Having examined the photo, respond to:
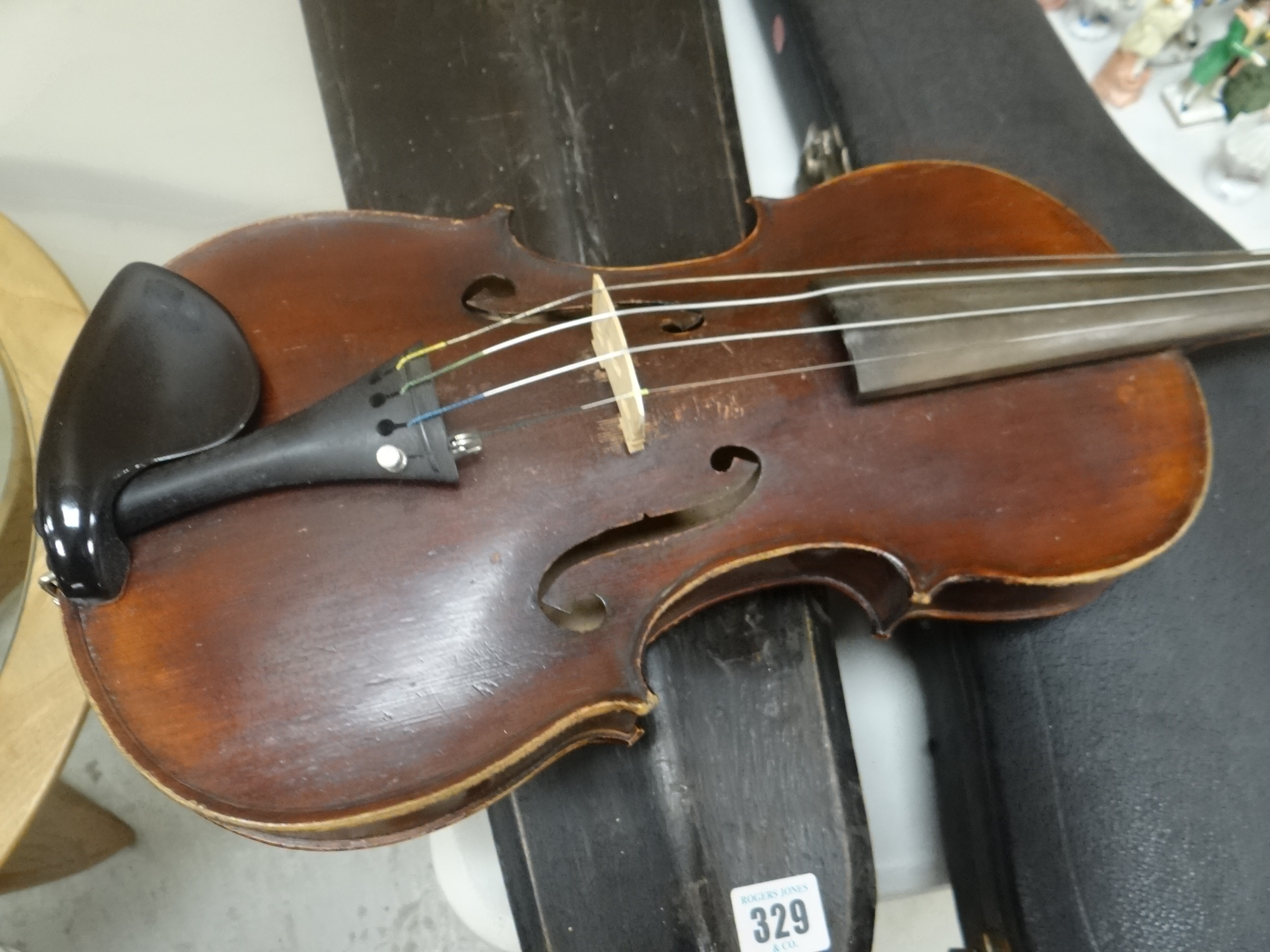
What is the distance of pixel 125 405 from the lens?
706 millimetres

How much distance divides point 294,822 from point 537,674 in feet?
0.71

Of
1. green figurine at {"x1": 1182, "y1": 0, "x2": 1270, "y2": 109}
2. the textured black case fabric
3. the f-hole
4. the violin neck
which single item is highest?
green figurine at {"x1": 1182, "y1": 0, "x2": 1270, "y2": 109}

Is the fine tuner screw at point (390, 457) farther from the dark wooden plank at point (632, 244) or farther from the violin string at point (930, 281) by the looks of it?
the dark wooden plank at point (632, 244)

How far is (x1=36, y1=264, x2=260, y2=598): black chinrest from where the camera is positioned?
67cm

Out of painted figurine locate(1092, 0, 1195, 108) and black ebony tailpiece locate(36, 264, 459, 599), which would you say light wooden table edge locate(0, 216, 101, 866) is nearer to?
black ebony tailpiece locate(36, 264, 459, 599)

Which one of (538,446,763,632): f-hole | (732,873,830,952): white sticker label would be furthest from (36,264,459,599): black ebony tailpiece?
(732,873,830,952): white sticker label

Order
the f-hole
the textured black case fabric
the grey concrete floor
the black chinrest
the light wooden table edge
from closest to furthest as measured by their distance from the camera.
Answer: the black chinrest, the f-hole, the textured black case fabric, the light wooden table edge, the grey concrete floor

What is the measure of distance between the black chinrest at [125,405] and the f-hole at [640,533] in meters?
0.30

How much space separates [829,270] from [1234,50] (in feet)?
2.25

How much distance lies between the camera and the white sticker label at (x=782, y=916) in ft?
3.11

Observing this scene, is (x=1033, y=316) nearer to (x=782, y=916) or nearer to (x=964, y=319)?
(x=964, y=319)

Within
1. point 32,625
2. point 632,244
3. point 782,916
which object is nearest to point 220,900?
point 32,625

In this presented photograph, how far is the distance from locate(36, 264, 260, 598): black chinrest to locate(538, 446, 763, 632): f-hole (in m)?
0.30

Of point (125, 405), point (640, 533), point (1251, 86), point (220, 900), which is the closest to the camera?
point (125, 405)
